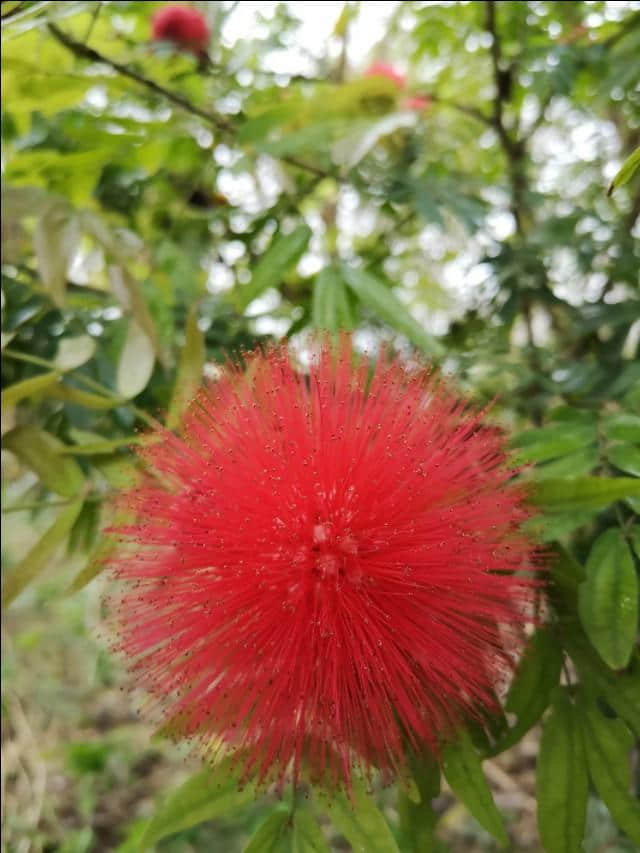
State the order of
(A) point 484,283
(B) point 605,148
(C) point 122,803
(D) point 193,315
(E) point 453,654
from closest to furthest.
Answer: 1. (E) point 453,654
2. (D) point 193,315
3. (A) point 484,283
4. (B) point 605,148
5. (C) point 122,803

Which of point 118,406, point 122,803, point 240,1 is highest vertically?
point 240,1

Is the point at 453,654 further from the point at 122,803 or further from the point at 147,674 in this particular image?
the point at 122,803

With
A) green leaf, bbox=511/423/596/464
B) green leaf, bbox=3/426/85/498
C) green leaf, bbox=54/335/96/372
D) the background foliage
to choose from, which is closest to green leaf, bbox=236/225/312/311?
the background foliage

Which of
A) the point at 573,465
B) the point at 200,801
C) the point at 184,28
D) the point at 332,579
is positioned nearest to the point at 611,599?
the point at 573,465

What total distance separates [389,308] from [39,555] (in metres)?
0.68

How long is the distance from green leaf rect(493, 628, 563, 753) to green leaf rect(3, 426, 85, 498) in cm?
73

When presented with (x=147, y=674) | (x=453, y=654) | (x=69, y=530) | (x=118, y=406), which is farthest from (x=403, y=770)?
(x=118, y=406)

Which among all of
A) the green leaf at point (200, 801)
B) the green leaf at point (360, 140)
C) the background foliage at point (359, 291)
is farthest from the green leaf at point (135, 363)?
the green leaf at point (200, 801)

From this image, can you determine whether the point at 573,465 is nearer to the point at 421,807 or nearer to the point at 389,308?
the point at 389,308

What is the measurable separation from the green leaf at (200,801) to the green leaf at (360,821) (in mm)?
108

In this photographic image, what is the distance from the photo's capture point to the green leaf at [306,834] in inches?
34.0

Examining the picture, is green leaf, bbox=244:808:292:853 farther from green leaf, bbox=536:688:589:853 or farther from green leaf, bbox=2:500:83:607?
green leaf, bbox=2:500:83:607

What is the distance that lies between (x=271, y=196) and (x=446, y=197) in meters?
0.78

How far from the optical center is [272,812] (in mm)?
902
